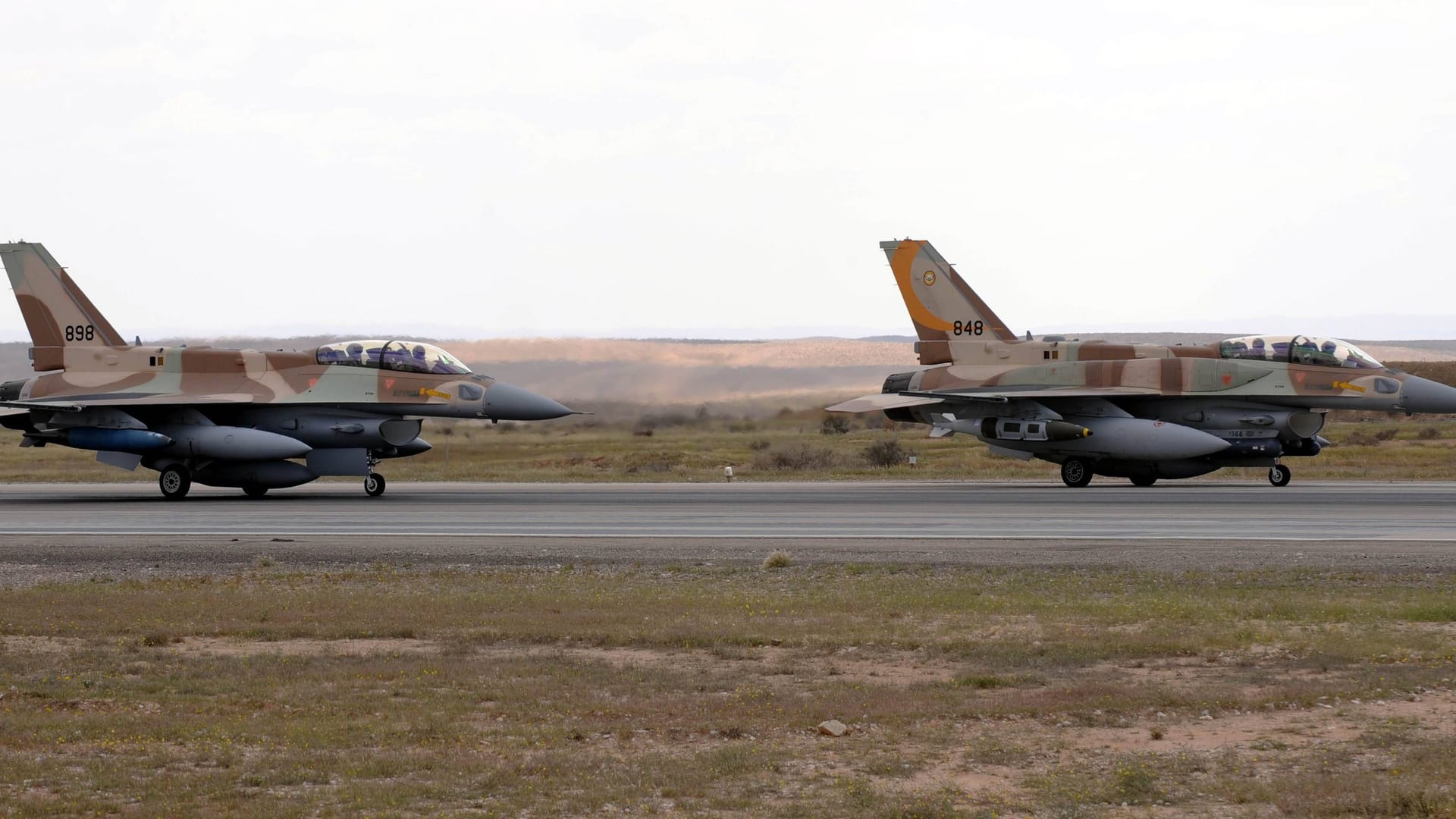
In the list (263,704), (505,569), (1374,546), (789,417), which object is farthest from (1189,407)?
(263,704)

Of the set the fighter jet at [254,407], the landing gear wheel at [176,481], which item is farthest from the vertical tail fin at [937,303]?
the landing gear wheel at [176,481]

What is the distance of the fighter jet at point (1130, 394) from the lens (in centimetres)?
3372

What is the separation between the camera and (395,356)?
33844 millimetres

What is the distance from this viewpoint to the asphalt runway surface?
20.6 m

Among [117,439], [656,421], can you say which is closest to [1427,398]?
[656,421]

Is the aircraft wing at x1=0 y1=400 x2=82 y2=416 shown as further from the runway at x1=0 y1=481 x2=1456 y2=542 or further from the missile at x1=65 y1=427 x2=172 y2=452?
the runway at x1=0 y1=481 x2=1456 y2=542

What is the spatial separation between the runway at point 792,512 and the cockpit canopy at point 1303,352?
10.2ft

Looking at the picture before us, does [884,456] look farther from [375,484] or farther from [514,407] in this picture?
[375,484]

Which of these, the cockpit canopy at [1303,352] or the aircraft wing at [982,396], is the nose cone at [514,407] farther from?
the cockpit canopy at [1303,352]

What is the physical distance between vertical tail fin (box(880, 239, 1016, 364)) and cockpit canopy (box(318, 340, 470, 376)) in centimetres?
1309

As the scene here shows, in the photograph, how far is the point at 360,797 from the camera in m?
7.68

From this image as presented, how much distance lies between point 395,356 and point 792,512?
11.3 m

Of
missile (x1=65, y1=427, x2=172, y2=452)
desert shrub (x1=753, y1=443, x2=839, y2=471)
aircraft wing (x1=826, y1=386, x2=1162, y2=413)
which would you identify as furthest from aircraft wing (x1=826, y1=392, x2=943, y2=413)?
missile (x1=65, y1=427, x2=172, y2=452)

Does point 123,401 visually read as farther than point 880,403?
No
